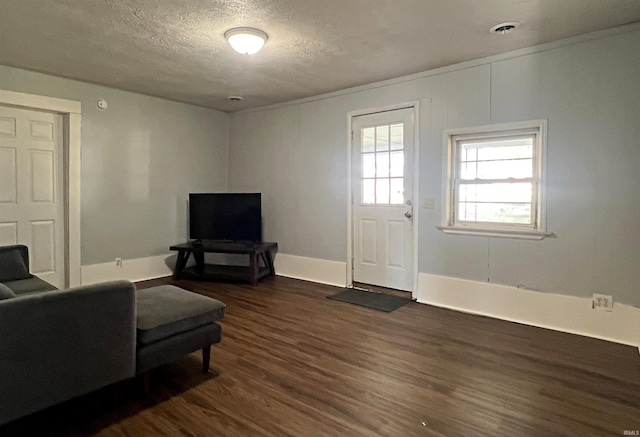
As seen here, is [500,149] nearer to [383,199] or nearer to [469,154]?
[469,154]

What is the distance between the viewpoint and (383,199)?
15.1 feet

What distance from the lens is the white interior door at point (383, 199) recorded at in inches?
172

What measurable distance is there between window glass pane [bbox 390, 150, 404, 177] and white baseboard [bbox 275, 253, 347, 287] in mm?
1331

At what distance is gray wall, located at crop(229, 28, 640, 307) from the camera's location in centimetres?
304

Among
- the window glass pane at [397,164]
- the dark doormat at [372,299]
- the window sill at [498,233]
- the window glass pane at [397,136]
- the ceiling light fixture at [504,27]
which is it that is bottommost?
the dark doormat at [372,299]

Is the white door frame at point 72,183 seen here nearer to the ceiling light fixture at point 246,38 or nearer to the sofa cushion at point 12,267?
the sofa cushion at point 12,267

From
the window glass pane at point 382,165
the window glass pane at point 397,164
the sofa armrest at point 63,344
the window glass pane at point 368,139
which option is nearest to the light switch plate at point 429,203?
the window glass pane at point 397,164

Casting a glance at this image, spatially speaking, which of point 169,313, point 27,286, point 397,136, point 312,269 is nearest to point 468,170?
point 397,136

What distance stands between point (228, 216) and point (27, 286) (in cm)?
260

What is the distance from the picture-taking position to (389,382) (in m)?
2.43

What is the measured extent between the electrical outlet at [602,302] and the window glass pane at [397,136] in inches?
92.0

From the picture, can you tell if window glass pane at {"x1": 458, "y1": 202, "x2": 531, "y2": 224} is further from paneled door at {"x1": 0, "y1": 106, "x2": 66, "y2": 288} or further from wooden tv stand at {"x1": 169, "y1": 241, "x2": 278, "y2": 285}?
paneled door at {"x1": 0, "y1": 106, "x2": 66, "y2": 288}

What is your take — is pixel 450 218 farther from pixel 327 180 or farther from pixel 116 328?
pixel 116 328

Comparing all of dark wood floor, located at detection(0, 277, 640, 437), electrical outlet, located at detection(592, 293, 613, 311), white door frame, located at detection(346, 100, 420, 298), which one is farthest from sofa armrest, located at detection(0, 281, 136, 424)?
electrical outlet, located at detection(592, 293, 613, 311)
